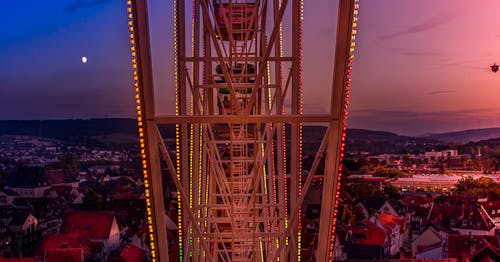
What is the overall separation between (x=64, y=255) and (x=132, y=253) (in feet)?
6.15

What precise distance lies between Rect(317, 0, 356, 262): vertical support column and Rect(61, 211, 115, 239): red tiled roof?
13.3m

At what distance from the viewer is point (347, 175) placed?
19812 millimetres

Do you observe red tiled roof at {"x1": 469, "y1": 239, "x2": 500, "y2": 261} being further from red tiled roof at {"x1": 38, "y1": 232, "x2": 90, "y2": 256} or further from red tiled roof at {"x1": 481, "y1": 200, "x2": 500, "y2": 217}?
red tiled roof at {"x1": 38, "y1": 232, "x2": 90, "y2": 256}

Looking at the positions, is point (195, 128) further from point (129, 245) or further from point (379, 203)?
point (379, 203)

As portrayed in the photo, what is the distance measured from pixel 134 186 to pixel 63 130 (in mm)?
4273

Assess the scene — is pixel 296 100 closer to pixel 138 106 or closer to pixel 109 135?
pixel 138 106

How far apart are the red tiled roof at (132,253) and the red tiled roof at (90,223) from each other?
1027 millimetres

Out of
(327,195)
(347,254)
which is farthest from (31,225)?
(327,195)

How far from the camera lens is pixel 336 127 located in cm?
318

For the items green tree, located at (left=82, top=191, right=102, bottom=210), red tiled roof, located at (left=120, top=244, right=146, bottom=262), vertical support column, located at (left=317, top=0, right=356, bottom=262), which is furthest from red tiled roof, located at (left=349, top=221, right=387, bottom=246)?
vertical support column, located at (left=317, top=0, right=356, bottom=262)

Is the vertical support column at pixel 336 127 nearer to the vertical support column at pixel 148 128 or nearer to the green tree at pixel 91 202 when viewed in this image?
the vertical support column at pixel 148 128

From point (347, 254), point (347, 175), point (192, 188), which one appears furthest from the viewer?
point (347, 175)

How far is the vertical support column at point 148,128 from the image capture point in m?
2.77

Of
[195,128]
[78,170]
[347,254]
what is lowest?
[347,254]
